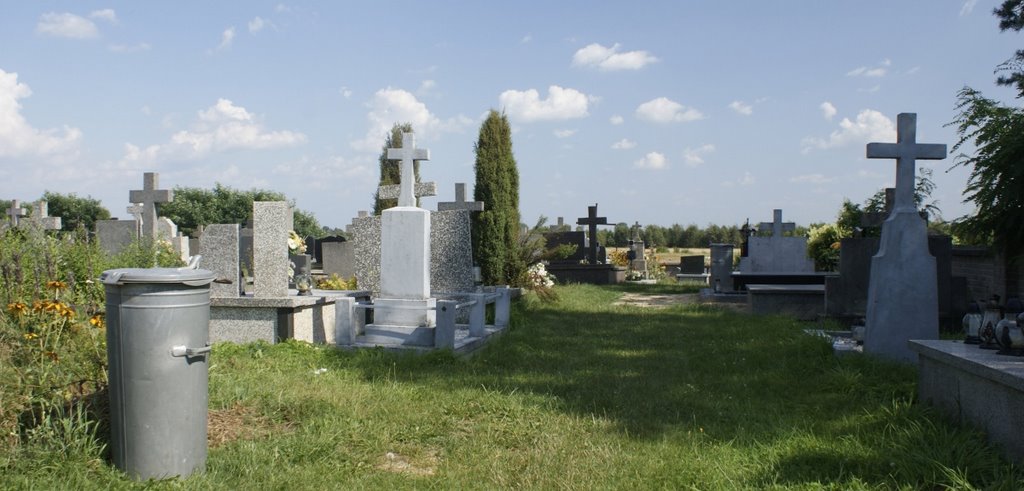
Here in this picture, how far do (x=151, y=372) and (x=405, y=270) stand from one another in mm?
4983

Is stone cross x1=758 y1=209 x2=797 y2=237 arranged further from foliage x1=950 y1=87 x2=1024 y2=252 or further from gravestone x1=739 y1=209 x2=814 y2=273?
foliage x1=950 y1=87 x2=1024 y2=252

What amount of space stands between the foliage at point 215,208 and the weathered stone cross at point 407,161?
32.2 metres

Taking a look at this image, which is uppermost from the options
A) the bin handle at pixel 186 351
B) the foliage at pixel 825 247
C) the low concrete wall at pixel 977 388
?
the foliage at pixel 825 247

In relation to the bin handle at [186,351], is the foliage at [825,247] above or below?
above

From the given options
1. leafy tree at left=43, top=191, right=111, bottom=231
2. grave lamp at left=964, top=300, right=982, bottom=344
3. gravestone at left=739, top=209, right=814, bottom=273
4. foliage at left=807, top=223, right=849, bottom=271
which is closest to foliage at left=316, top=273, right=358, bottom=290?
grave lamp at left=964, top=300, right=982, bottom=344

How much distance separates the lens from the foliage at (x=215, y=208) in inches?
1614

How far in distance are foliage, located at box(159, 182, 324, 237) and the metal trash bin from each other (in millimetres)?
37407

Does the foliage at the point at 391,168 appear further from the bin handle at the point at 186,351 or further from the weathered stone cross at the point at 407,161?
the bin handle at the point at 186,351

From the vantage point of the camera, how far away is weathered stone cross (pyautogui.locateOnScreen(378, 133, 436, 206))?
912 cm

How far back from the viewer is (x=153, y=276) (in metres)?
3.81

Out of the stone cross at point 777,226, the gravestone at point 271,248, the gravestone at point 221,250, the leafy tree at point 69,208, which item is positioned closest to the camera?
the gravestone at point 271,248

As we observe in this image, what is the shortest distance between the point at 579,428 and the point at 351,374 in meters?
2.39

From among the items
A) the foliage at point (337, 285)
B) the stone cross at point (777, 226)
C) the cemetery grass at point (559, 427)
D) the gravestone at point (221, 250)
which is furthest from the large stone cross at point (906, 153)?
the stone cross at point (777, 226)

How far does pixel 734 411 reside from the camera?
545 centimetres
